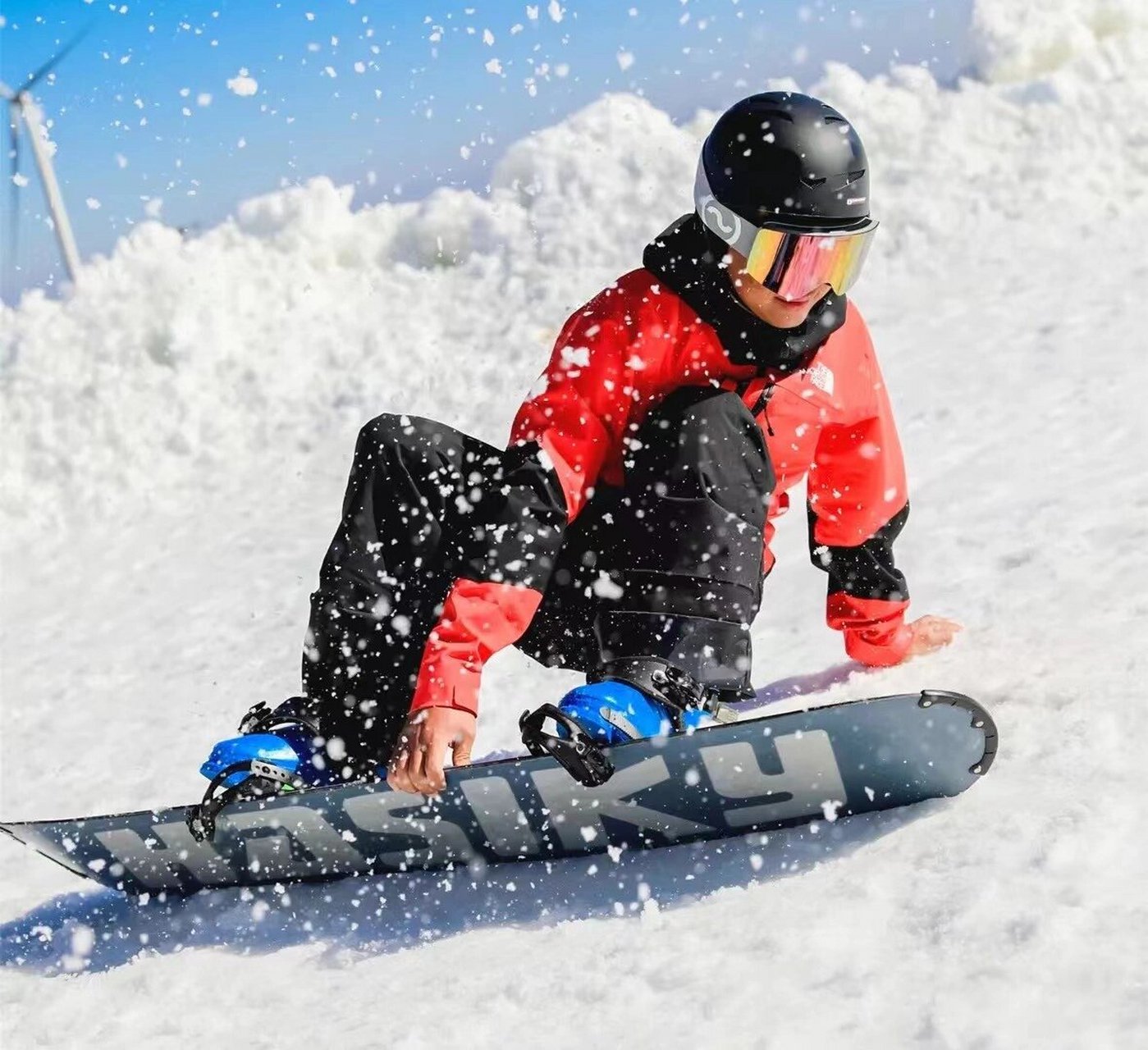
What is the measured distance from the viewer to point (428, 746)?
7.61 feet

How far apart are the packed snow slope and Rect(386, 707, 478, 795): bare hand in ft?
1.18

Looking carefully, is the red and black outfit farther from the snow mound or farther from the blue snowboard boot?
the snow mound

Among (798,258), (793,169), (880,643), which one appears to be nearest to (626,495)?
(798,258)

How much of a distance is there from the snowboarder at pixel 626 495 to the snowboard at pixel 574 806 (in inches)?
5.3

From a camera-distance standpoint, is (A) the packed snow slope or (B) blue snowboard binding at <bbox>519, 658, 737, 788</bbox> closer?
(A) the packed snow slope

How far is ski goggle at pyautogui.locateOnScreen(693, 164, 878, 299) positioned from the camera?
2457mm

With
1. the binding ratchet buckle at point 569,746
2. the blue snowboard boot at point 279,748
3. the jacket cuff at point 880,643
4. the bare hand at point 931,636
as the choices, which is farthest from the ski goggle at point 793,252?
the blue snowboard boot at point 279,748

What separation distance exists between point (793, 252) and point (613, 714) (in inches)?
41.5

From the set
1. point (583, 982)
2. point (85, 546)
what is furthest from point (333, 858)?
point (85, 546)

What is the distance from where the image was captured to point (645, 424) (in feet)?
8.27

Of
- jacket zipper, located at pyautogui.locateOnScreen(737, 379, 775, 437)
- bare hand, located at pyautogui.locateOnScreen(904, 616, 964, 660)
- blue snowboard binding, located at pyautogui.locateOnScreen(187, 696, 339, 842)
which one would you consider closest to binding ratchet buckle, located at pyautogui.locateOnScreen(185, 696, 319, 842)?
blue snowboard binding, located at pyautogui.locateOnScreen(187, 696, 339, 842)

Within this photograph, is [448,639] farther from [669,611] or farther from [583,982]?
[583,982]

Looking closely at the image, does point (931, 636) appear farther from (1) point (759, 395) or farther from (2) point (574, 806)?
(2) point (574, 806)

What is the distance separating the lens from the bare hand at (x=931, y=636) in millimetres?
3381
